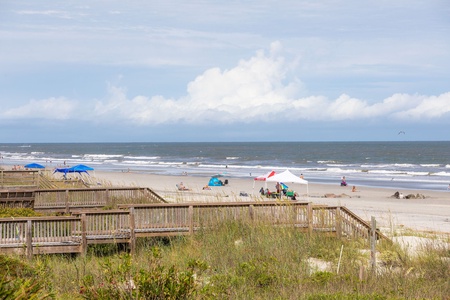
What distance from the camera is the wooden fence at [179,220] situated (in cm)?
1381

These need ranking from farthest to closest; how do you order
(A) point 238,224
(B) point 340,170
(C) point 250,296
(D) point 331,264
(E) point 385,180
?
(B) point 340,170
(E) point 385,180
(A) point 238,224
(D) point 331,264
(C) point 250,296

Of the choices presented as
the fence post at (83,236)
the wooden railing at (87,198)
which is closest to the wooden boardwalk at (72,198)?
the wooden railing at (87,198)

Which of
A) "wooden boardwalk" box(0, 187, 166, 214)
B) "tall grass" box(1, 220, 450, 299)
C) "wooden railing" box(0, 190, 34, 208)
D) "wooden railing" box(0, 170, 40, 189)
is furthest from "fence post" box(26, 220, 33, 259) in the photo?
"wooden railing" box(0, 170, 40, 189)

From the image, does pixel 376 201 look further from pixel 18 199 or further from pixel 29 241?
pixel 29 241

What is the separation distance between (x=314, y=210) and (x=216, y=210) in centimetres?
224

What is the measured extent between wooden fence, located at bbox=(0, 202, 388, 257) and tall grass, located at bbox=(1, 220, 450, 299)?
0.98ft

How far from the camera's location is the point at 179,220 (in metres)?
14.5

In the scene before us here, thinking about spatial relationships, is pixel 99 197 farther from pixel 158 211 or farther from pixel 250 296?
pixel 250 296

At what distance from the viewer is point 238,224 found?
1391cm

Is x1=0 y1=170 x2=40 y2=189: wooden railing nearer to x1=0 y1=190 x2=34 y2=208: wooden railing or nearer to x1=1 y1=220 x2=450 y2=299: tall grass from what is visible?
x1=0 y1=190 x2=34 y2=208: wooden railing

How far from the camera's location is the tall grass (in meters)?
7.30

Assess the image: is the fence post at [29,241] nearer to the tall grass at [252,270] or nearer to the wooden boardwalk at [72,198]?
the tall grass at [252,270]

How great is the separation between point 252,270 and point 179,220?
18.2ft

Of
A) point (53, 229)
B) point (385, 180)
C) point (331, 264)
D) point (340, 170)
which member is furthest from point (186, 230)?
point (340, 170)
